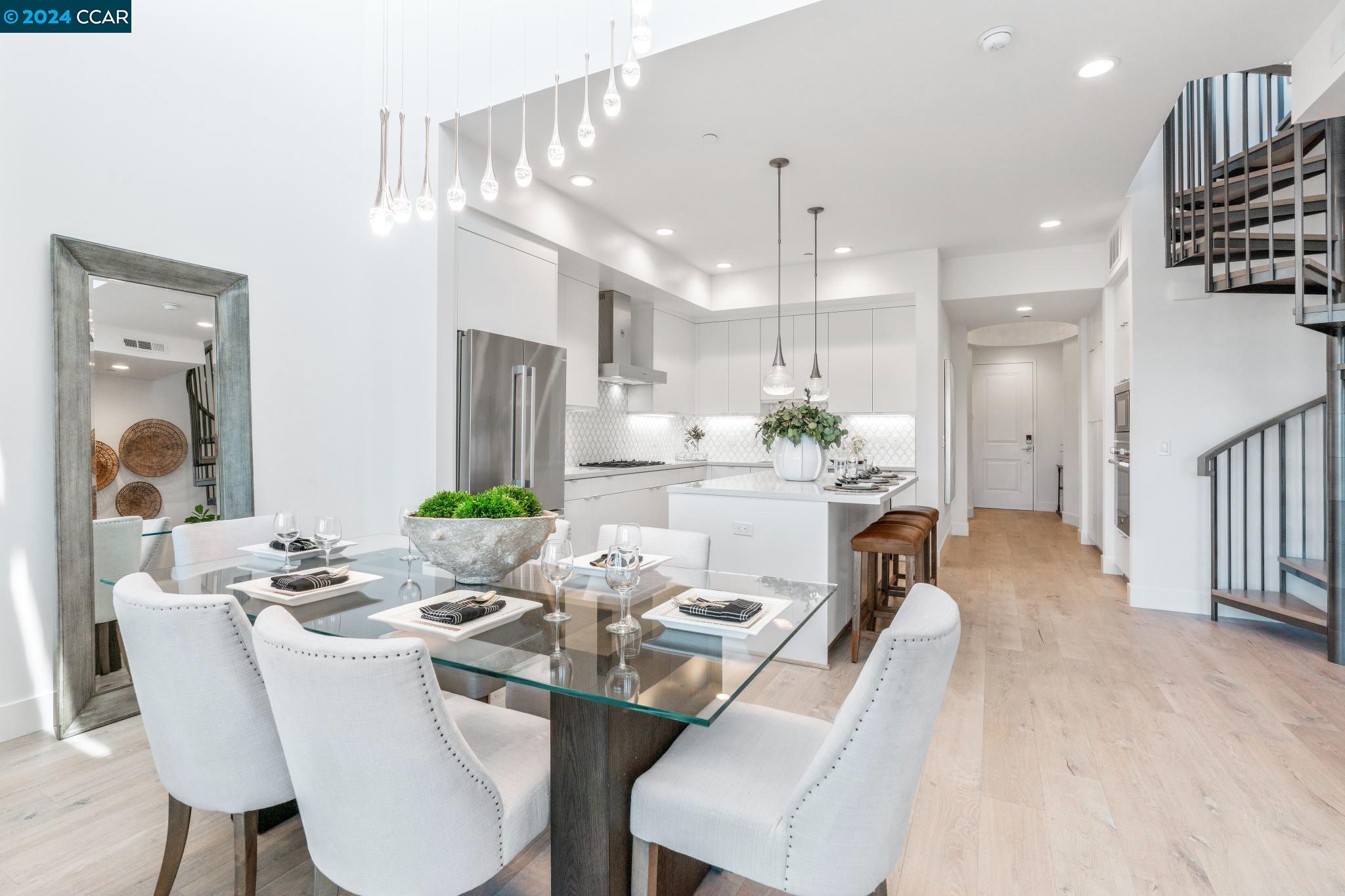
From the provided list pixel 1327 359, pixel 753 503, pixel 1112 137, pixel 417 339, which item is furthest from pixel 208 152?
pixel 1327 359

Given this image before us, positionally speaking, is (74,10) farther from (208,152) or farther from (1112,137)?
(1112,137)

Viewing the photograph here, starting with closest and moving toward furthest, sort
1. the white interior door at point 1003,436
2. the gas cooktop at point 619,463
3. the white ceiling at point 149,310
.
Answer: the white ceiling at point 149,310, the gas cooktop at point 619,463, the white interior door at point 1003,436

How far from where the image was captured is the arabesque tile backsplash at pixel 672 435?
589cm

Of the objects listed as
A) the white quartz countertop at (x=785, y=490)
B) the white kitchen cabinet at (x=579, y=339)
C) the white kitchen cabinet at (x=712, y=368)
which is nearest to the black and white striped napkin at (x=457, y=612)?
the white quartz countertop at (x=785, y=490)

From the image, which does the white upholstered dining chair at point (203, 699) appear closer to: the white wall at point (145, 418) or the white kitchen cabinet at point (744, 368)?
the white wall at point (145, 418)

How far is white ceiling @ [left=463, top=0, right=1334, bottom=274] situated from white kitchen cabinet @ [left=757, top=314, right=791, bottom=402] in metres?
1.54

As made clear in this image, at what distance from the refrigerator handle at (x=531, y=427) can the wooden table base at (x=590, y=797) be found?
2.74 meters

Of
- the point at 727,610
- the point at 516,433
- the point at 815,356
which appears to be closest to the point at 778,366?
the point at 815,356

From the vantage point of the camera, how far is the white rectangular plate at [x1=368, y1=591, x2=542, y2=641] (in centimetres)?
142

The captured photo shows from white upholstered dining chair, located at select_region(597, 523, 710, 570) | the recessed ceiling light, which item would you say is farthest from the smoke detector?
white upholstered dining chair, located at select_region(597, 523, 710, 570)

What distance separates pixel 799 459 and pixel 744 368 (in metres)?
3.08

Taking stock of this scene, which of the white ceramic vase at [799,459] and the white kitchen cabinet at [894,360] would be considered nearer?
the white ceramic vase at [799,459]

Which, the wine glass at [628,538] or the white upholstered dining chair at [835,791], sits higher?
the wine glass at [628,538]

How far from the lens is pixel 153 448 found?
112 inches
